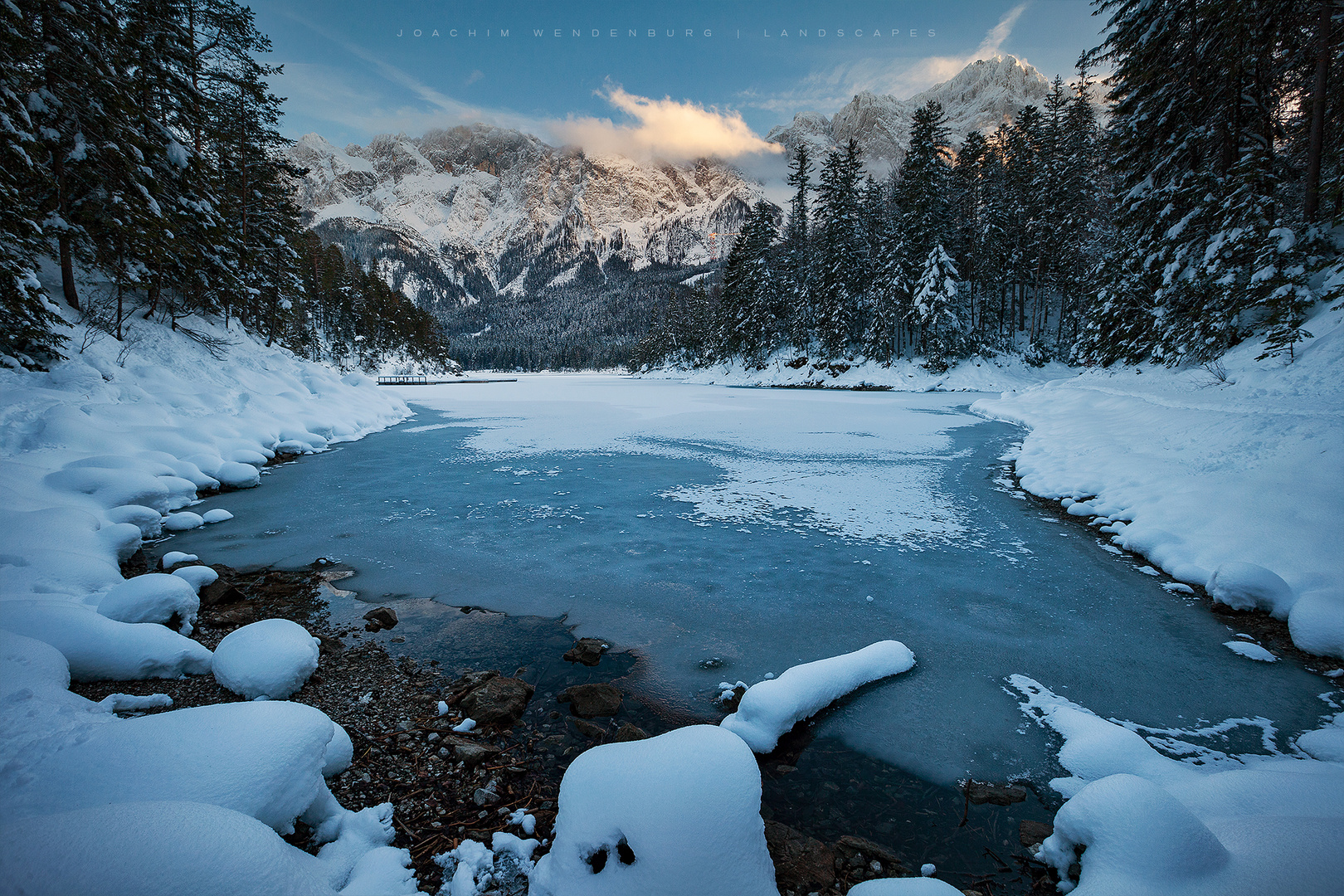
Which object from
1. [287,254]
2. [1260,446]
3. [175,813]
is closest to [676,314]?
[287,254]

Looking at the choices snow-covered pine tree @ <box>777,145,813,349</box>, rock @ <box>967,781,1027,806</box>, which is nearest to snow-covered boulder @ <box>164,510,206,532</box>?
rock @ <box>967,781,1027,806</box>

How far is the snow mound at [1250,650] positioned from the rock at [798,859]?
4.05m

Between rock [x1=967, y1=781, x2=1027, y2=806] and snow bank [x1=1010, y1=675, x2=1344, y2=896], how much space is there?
23 cm

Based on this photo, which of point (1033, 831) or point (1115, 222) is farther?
point (1115, 222)

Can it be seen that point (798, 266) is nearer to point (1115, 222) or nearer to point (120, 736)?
point (1115, 222)

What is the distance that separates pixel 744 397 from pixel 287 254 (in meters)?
24.4

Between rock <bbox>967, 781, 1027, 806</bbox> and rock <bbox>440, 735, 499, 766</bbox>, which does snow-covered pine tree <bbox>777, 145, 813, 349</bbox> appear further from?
rock <bbox>440, 735, 499, 766</bbox>

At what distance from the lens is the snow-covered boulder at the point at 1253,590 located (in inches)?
178

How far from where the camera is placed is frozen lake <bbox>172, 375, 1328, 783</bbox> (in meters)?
3.40

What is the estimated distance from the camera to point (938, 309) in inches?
1264

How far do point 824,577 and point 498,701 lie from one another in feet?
11.6

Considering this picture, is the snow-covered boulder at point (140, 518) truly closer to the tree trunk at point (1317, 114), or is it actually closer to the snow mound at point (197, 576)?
the snow mound at point (197, 576)

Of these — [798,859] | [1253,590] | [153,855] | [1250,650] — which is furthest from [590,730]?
[1253,590]

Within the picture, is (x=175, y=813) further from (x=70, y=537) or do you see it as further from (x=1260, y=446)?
(x=1260, y=446)
